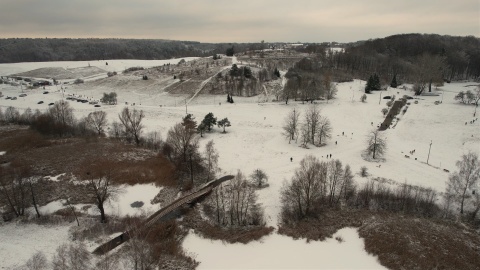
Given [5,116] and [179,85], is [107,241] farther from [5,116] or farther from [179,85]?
[179,85]

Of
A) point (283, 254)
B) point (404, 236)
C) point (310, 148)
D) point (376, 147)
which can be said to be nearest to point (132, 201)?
point (283, 254)

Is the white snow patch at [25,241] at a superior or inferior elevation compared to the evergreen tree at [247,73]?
inferior

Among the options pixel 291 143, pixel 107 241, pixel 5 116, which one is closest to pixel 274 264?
pixel 107 241

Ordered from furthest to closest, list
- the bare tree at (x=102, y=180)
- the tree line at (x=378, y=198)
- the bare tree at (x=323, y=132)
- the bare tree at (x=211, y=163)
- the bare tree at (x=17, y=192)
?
the bare tree at (x=323, y=132), the bare tree at (x=211, y=163), the tree line at (x=378, y=198), the bare tree at (x=102, y=180), the bare tree at (x=17, y=192)

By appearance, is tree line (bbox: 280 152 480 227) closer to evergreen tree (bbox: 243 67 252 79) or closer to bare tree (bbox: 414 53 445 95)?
bare tree (bbox: 414 53 445 95)

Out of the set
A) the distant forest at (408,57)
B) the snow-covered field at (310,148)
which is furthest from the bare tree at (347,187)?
the distant forest at (408,57)

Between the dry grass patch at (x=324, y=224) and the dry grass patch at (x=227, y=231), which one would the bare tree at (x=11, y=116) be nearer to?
the dry grass patch at (x=227, y=231)
